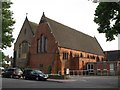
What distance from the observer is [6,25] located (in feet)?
101

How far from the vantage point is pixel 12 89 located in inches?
881

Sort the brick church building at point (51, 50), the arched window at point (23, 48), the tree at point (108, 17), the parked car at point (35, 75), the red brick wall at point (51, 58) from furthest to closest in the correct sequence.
A: the arched window at point (23, 48) → the brick church building at point (51, 50) → the red brick wall at point (51, 58) → the parked car at point (35, 75) → the tree at point (108, 17)

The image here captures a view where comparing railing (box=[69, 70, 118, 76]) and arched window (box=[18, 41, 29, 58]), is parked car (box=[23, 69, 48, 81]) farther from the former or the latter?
arched window (box=[18, 41, 29, 58])

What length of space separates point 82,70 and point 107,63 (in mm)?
6447

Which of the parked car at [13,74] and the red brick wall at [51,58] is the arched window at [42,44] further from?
the parked car at [13,74]

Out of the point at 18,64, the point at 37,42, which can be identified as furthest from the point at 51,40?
the point at 18,64

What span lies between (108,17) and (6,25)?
12.3m

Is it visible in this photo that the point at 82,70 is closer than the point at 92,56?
Yes

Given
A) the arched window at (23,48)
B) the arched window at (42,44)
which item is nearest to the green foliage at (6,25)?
the arched window at (42,44)

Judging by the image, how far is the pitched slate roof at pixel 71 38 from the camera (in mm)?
63000

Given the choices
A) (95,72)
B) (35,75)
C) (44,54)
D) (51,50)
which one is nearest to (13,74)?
(35,75)

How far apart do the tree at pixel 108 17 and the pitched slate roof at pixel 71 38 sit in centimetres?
3394

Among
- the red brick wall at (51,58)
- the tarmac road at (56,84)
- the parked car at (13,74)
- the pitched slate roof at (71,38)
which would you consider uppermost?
the pitched slate roof at (71,38)

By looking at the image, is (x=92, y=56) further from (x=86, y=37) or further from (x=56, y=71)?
(x=56, y=71)
